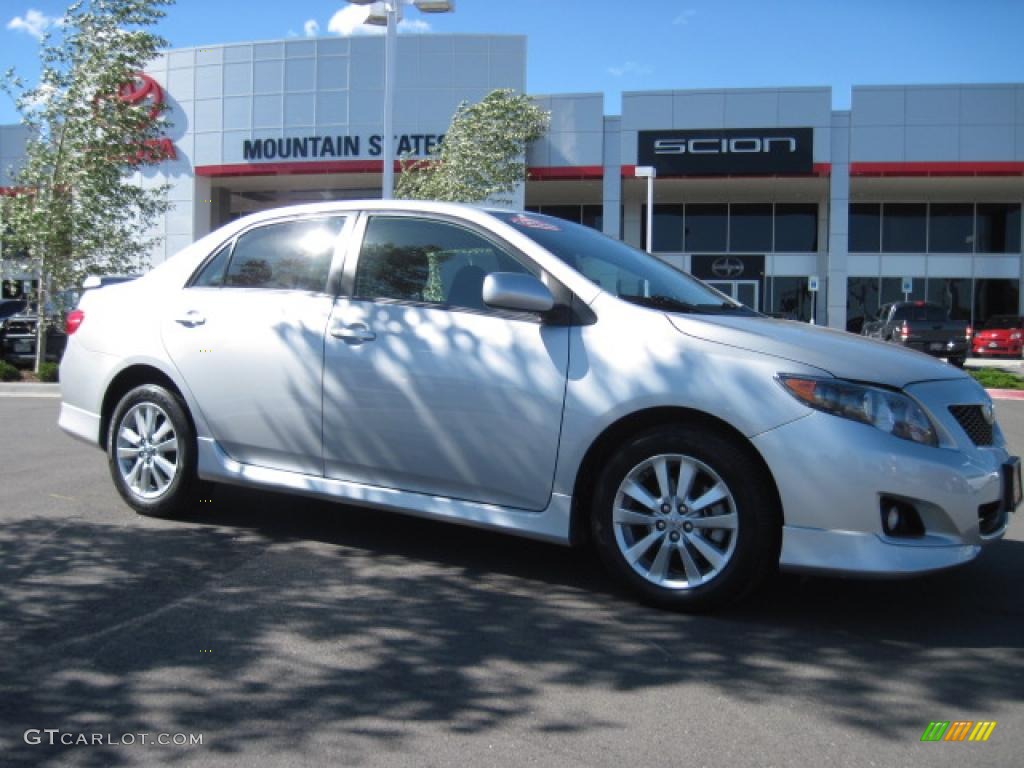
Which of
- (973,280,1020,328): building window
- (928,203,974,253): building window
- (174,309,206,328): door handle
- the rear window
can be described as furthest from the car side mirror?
(973,280,1020,328): building window

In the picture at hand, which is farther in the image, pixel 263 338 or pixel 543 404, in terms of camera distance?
pixel 263 338

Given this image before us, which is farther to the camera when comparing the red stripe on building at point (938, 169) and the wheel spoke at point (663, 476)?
the red stripe on building at point (938, 169)

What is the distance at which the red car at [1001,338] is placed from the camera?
92.7ft

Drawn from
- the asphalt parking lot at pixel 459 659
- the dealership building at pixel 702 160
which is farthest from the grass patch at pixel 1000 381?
the dealership building at pixel 702 160

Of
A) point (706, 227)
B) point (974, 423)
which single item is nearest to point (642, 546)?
point (974, 423)

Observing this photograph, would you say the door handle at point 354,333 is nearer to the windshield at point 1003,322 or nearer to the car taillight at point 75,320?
the car taillight at point 75,320

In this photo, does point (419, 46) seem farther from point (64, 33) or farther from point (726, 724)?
point (726, 724)

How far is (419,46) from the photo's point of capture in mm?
31141

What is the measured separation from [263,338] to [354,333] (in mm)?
594

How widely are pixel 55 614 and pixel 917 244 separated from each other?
35.4 m

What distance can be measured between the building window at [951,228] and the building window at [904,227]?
0.30m

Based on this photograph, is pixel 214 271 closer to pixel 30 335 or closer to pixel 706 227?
pixel 30 335

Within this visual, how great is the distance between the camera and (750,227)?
34.7 meters

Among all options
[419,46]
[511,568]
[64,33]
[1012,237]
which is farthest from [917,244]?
[511,568]
